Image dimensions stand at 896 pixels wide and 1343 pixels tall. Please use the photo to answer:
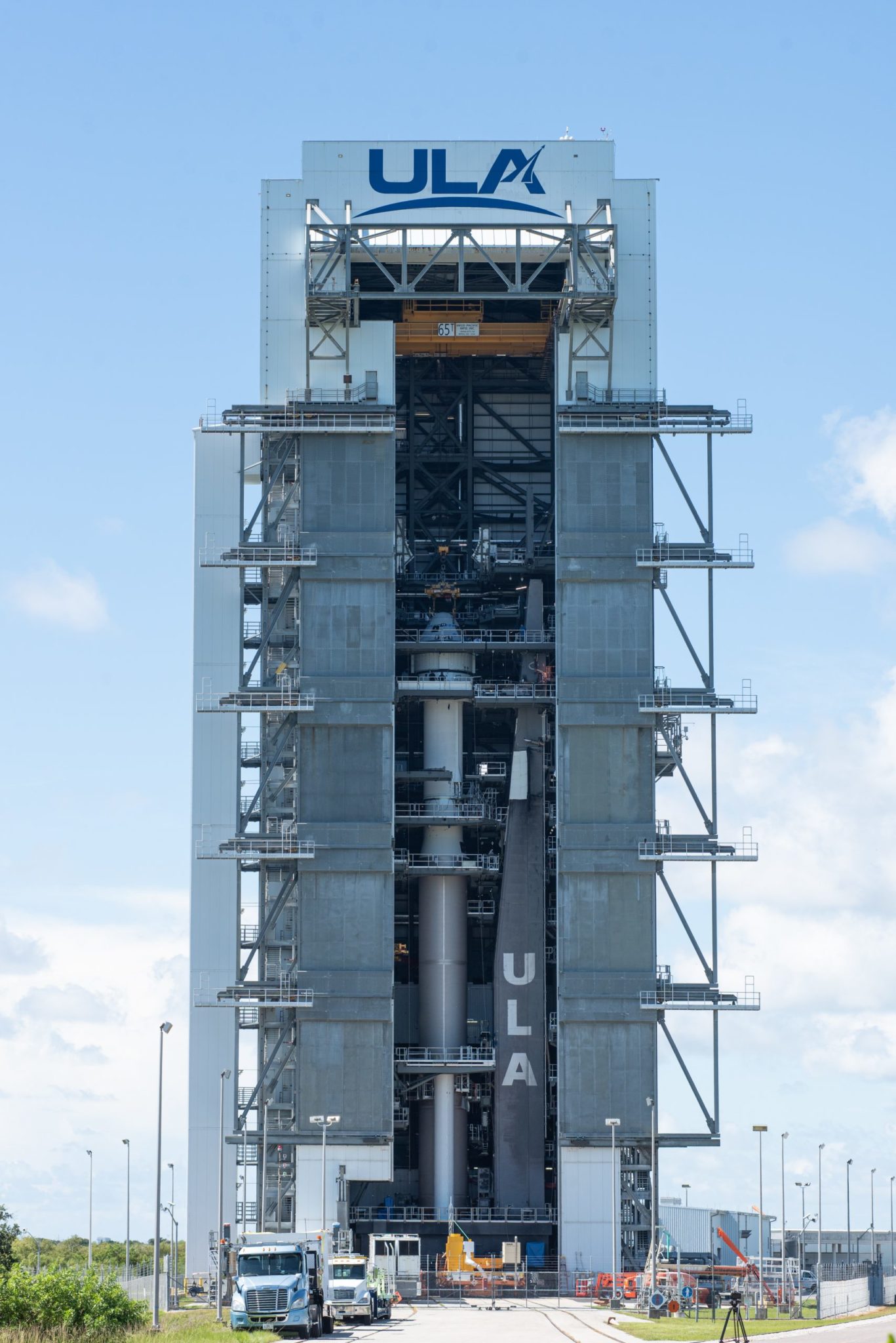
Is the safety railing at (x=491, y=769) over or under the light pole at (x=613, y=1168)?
over

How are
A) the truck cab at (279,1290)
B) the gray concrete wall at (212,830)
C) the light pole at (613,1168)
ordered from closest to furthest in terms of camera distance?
the truck cab at (279,1290) → the light pole at (613,1168) → the gray concrete wall at (212,830)

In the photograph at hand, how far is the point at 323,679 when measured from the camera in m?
94.9

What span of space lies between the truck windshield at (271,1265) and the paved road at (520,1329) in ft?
7.40

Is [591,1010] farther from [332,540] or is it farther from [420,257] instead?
[420,257]

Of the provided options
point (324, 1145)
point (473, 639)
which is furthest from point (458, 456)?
point (324, 1145)

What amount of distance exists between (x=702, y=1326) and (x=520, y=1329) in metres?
6.38

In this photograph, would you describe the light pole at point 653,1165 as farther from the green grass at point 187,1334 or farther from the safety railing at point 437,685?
the green grass at point 187,1334

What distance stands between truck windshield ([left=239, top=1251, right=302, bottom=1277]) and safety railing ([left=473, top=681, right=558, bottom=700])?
40904 millimetres

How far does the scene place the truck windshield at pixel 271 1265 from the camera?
59.4 meters

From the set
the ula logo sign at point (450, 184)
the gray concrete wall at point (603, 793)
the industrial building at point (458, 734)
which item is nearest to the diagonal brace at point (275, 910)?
the industrial building at point (458, 734)

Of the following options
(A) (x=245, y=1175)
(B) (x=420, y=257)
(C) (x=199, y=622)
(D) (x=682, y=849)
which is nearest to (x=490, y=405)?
(B) (x=420, y=257)

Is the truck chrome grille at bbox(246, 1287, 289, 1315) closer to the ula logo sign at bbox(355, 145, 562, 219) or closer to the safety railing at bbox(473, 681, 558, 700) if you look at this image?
the safety railing at bbox(473, 681, 558, 700)

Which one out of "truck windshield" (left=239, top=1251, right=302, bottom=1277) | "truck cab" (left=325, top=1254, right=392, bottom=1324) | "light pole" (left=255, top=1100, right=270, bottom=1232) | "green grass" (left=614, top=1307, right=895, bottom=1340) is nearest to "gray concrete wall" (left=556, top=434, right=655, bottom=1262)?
"light pole" (left=255, top=1100, right=270, bottom=1232)

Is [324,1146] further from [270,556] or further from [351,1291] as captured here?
[270,556]
